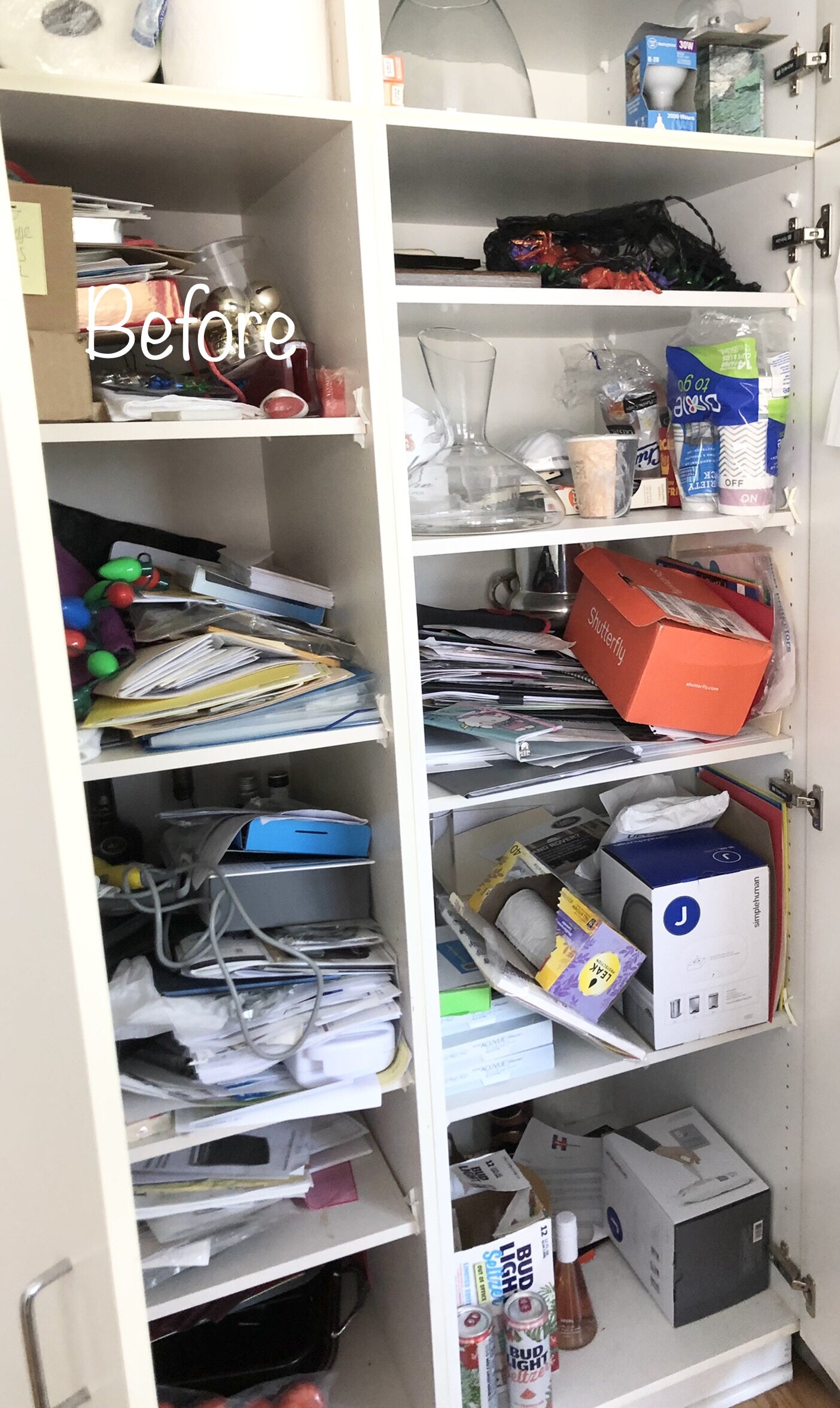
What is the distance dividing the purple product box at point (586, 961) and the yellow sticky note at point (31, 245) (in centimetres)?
97

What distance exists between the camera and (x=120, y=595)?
109 centimetres

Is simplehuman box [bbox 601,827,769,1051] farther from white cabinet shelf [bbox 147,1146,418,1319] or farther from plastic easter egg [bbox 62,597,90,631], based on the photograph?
plastic easter egg [bbox 62,597,90,631]

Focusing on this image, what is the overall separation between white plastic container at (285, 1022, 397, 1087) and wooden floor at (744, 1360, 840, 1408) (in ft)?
2.94

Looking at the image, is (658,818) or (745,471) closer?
(745,471)

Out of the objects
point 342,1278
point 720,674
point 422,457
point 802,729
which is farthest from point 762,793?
point 342,1278

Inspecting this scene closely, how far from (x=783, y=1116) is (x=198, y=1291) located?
2.93 feet

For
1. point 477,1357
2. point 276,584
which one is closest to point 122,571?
point 276,584

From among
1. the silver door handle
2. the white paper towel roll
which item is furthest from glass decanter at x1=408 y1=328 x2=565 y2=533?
the silver door handle

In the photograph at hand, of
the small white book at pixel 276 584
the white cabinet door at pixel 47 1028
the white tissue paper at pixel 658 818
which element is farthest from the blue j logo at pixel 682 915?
the white cabinet door at pixel 47 1028

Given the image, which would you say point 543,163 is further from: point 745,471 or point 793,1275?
point 793,1275

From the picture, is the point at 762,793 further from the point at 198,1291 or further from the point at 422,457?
the point at 198,1291

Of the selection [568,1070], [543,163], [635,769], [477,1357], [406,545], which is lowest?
[477,1357]

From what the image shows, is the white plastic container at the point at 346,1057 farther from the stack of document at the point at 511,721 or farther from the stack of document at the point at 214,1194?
the stack of document at the point at 511,721

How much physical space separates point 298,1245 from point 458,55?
1.49 meters
